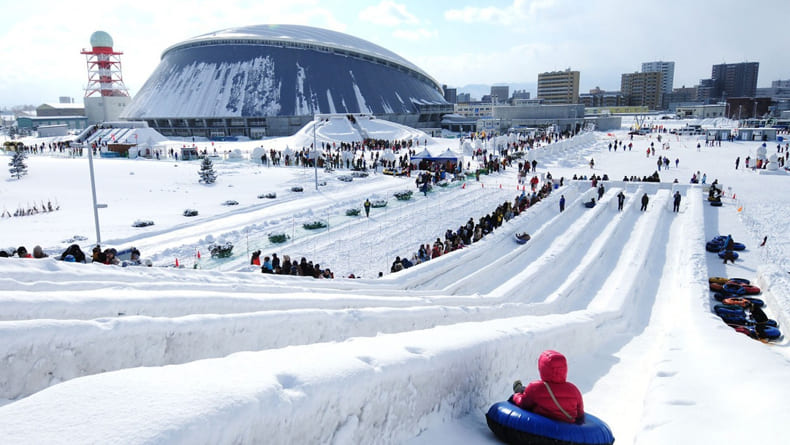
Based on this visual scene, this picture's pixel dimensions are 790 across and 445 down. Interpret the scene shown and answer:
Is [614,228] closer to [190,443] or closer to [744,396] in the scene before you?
[744,396]

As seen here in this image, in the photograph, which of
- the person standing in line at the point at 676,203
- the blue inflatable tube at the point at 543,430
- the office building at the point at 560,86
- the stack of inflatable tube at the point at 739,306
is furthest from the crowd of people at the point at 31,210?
the office building at the point at 560,86

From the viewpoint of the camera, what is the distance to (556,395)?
12.6ft

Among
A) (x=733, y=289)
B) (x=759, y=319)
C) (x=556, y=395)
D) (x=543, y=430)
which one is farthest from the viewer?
(x=733, y=289)

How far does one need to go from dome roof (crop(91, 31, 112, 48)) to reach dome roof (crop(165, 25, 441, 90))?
732 centimetres

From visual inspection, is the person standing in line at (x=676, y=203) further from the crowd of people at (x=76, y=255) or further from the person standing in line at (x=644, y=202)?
the crowd of people at (x=76, y=255)

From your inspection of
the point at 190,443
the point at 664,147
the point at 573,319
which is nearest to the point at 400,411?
the point at 190,443

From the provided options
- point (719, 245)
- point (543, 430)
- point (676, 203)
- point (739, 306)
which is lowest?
point (739, 306)

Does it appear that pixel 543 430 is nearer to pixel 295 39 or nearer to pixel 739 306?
pixel 739 306

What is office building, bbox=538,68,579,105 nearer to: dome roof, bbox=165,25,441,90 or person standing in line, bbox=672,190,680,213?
dome roof, bbox=165,25,441,90

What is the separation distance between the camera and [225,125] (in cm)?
5797

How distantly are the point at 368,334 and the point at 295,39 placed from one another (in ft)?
211

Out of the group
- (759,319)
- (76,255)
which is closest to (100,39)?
(76,255)

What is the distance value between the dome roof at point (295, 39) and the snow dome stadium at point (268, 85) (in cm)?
13

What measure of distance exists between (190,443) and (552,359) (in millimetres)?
2592
